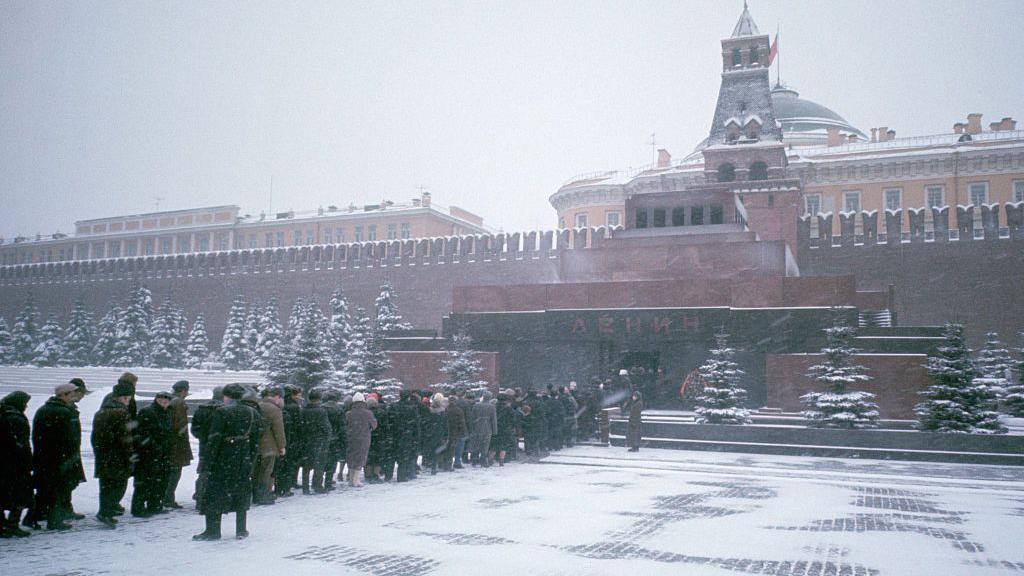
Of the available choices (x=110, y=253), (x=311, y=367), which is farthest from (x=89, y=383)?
(x=110, y=253)

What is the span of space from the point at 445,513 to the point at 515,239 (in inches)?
1072

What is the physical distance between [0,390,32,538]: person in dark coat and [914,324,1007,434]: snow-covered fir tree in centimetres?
1294

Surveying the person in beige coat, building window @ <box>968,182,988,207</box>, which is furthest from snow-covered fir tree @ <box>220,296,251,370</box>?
building window @ <box>968,182,988,207</box>

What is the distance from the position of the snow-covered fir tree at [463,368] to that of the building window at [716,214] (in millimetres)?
8235

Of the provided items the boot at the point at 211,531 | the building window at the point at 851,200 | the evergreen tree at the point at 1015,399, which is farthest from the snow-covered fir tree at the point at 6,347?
the building window at the point at 851,200

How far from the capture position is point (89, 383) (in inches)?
1108

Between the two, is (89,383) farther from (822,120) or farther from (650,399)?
(822,120)

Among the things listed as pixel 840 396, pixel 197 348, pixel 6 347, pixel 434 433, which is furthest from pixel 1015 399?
pixel 6 347

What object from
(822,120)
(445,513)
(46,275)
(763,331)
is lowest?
(445,513)

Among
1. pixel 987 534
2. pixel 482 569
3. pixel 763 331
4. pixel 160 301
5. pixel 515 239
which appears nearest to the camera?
pixel 482 569

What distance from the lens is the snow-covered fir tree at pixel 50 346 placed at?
118 feet

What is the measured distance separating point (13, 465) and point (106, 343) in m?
33.0

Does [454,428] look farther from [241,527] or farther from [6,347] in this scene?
[6,347]

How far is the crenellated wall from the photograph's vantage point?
2656 cm
